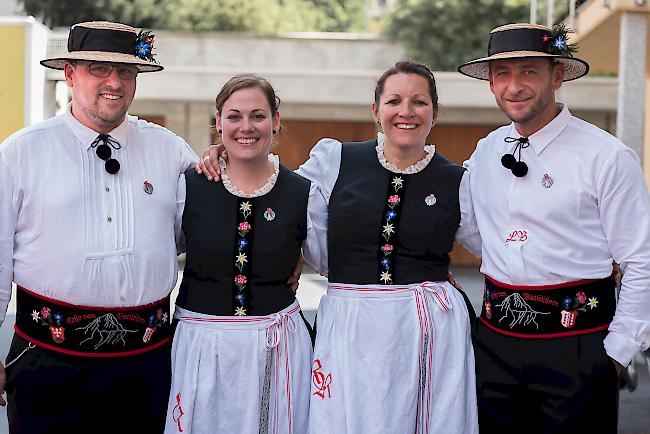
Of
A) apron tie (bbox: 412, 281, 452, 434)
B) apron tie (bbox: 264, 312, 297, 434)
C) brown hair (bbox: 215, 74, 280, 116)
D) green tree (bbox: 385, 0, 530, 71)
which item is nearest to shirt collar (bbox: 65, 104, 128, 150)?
brown hair (bbox: 215, 74, 280, 116)

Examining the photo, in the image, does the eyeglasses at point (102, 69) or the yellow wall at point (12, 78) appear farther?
the yellow wall at point (12, 78)

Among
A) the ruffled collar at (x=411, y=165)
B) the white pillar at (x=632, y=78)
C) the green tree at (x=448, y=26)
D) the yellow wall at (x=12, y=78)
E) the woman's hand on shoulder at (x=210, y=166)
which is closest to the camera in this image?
the woman's hand on shoulder at (x=210, y=166)

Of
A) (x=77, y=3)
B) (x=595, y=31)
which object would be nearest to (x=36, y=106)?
(x=595, y=31)

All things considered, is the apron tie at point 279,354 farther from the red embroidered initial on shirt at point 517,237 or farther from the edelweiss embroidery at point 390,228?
the red embroidered initial on shirt at point 517,237

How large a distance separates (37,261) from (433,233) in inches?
58.8

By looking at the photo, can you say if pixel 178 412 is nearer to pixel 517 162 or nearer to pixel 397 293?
pixel 397 293

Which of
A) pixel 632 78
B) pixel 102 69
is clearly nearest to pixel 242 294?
pixel 102 69

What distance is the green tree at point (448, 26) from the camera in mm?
23625

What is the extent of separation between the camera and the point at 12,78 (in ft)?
44.7

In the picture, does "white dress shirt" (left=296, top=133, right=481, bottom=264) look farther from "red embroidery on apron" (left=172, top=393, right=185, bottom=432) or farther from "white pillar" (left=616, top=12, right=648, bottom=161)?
"white pillar" (left=616, top=12, right=648, bottom=161)

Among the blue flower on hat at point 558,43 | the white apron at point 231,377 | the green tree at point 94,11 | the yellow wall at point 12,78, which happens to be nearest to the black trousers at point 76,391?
the white apron at point 231,377

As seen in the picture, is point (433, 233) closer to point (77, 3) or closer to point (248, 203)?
point (248, 203)

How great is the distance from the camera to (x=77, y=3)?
84.9 ft

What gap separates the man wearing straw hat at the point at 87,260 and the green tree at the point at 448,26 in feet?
67.5
